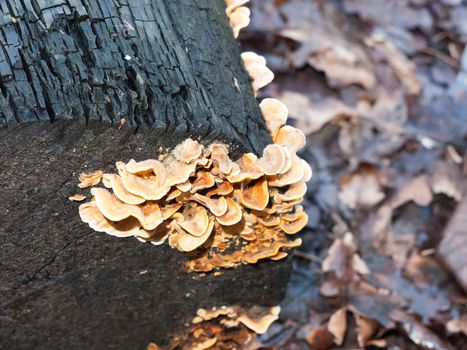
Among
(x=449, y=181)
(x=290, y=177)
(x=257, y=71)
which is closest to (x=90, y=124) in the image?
(x=290, y=177)

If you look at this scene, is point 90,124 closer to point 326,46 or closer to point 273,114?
point 273,114

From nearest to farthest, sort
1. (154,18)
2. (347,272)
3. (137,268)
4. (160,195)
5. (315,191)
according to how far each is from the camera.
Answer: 1. (160,195)
2. (154,18)
3. (137,268)
4. (347,272)
5. (315,191)

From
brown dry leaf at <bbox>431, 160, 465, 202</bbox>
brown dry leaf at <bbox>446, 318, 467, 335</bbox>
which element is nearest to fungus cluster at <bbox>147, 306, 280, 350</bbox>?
brown dry leaf at <bbox>446, 318, 467, 335</bbox>

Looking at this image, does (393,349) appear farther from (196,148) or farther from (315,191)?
(196,148)

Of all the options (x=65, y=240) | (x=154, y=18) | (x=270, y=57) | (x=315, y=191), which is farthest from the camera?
(x=270, y=57)

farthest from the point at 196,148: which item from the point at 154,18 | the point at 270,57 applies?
the point at 270,57
